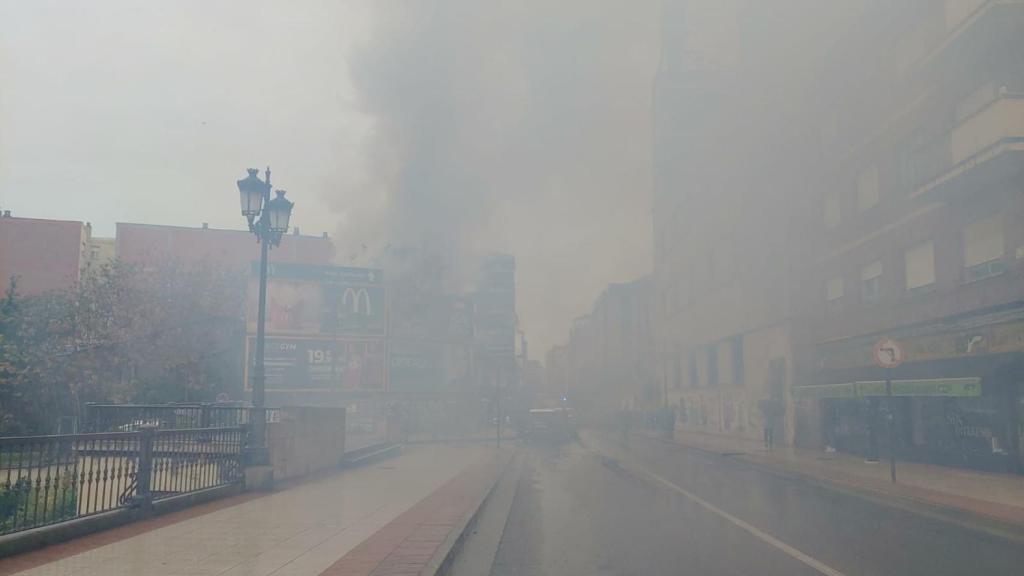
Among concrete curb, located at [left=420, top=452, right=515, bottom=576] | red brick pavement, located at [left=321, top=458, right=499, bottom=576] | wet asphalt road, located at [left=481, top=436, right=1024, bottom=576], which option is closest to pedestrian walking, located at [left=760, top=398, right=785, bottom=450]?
wet asphalt road, located at [left=481, top=436, right=1024, bottom=576]


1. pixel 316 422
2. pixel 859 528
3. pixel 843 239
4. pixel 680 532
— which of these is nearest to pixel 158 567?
pixel 680 532

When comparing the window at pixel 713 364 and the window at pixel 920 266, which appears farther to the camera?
the window at pixel 713 364

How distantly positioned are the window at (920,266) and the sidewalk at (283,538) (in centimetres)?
1335

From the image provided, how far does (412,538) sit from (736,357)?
3247cm

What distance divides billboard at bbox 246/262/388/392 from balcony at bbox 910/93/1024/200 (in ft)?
73.8

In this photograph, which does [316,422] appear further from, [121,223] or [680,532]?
[121,223]

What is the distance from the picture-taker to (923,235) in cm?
2064

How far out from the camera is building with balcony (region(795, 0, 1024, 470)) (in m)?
16.7

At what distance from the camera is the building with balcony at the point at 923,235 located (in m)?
16.7

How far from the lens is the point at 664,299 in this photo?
2213 inches

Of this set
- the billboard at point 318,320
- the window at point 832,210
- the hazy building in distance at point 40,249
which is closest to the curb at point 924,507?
the window at point 832,210

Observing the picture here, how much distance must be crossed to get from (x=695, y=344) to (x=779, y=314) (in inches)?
611

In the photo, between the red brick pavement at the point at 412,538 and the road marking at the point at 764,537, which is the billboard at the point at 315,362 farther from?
the road marking at the point at 764,537

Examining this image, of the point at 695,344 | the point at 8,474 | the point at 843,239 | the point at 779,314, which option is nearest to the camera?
the point at 8,474
